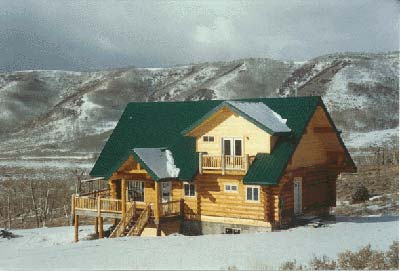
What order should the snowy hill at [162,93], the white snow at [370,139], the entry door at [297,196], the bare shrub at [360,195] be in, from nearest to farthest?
1. the entry door at [297,196]
2. the bare shrub at [360,195]
3. the white snow at [370,139]
4. the snowy hill at [162,93]

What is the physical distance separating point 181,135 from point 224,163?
154 inches

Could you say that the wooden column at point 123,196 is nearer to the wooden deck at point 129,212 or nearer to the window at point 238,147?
the wooden deck at point 129,212

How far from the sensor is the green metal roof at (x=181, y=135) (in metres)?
25.3

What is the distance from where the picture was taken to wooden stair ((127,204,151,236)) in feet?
89.0

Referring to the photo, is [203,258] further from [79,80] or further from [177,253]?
[79,80]

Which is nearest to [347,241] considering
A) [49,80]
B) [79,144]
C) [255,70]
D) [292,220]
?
[292,220]

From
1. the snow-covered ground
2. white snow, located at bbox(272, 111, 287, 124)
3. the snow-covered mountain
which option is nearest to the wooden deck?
the snow-covered ground

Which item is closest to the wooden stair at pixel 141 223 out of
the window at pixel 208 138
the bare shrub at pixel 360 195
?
Answer: the window at pixel 208 138

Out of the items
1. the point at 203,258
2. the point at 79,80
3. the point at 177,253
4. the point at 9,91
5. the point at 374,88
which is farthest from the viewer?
the point at 79,80

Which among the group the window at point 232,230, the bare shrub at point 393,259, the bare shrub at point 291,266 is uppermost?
the bare shrub at point 393,259

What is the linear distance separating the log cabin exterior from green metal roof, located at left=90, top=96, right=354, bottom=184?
5cm

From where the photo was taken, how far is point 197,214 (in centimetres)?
2783

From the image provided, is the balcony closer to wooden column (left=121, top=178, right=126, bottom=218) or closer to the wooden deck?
the wooden deck

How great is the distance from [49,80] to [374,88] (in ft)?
317
